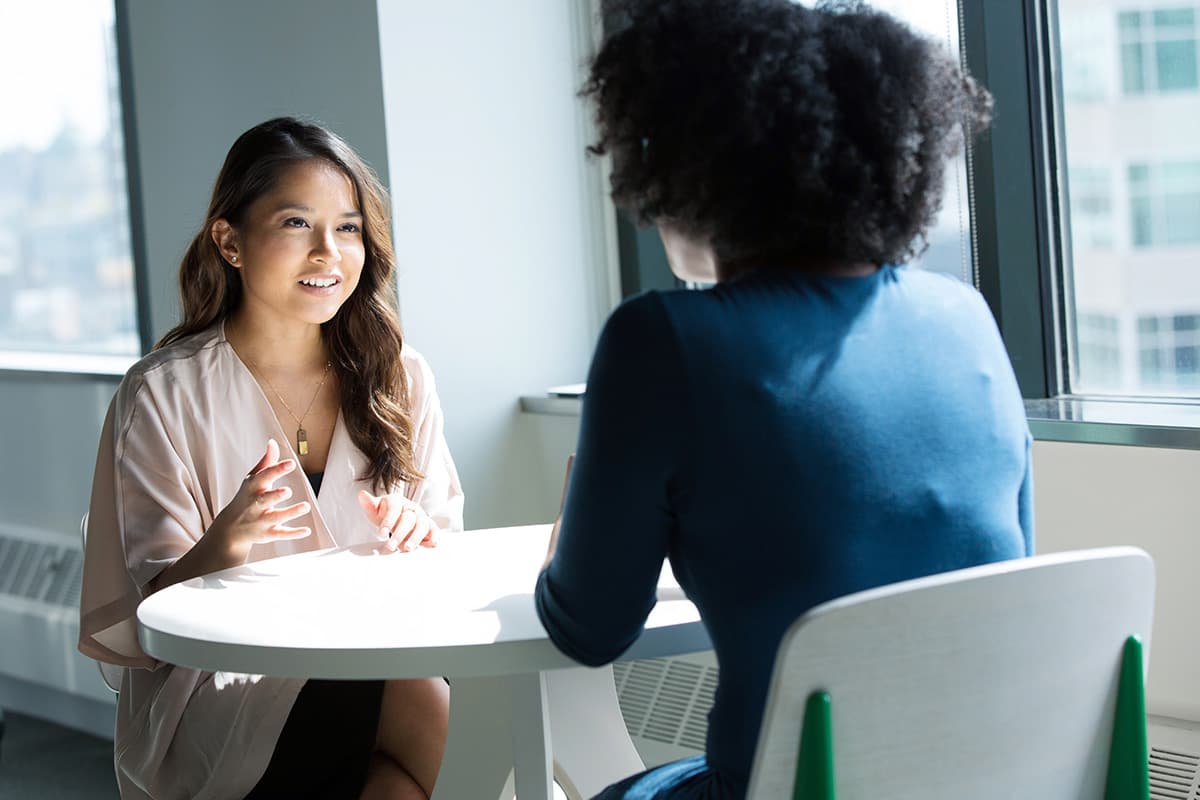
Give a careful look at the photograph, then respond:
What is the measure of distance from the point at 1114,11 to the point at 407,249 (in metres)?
1.51

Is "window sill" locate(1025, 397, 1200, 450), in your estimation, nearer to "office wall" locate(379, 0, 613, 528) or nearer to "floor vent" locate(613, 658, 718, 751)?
"floor vent" locate(613, 658, 718, 751)

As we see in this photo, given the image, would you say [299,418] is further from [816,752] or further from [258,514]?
[816,752]

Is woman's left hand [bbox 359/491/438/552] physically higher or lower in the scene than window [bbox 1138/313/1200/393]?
lower

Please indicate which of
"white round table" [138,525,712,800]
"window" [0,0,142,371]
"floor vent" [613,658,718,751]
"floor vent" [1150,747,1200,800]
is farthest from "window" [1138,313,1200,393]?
"window" [0,0,142,371]

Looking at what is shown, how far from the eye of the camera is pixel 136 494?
1.92 metres

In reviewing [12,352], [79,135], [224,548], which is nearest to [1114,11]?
[224,548]

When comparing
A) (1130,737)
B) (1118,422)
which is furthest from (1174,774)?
(1130,737)

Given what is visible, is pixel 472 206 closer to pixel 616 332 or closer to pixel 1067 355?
pixel 1067 355

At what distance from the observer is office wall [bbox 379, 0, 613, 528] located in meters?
2.97

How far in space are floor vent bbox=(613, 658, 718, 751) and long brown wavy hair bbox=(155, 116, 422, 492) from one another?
0.85 m

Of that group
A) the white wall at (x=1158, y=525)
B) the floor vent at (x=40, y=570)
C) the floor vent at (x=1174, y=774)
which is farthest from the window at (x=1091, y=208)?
the floor vent at (x=40, y=570)

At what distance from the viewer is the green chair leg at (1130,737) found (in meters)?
1.12

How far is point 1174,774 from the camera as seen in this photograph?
196 centimetres

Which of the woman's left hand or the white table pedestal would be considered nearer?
the white table pedestal
